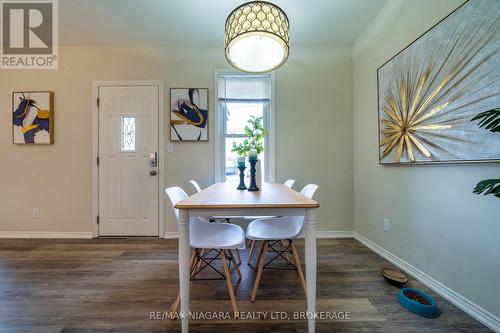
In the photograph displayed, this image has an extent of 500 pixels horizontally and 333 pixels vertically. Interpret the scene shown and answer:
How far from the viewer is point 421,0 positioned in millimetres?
1753

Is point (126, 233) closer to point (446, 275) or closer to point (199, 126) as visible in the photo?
point (199, 126)

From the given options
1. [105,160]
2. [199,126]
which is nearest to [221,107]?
[199,126]

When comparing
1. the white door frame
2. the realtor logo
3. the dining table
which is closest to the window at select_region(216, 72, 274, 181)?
the white door frame

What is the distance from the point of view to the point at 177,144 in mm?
2867

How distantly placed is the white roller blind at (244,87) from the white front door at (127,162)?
94cm

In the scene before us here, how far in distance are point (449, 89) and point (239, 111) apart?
7.02ft

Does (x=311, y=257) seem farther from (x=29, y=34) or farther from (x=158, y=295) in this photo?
(x=29, y=34)

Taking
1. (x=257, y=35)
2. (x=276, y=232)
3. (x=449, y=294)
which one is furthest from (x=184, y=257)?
(x=449, y=294)

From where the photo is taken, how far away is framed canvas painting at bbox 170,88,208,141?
9.29 feet

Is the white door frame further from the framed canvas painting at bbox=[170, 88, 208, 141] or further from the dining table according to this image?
the dining table

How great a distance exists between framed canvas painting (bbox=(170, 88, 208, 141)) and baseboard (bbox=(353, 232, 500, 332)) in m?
2.57

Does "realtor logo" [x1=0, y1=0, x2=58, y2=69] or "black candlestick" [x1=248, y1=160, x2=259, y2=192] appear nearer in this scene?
"black candlestick" [x1=248, y1=160, x2=259, y2=192]

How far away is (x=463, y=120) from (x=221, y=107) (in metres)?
2.42

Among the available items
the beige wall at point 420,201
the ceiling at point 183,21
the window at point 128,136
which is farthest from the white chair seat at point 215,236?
the ceiling at point 183,21
